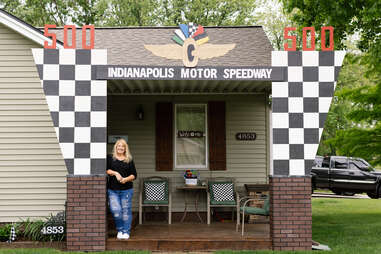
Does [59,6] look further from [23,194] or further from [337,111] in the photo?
[23,194]

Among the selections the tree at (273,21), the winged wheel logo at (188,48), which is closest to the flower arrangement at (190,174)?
the winged wheel logo at (188,48)

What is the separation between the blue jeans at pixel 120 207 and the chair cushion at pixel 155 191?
1938mm

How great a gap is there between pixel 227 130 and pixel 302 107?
3.09 meters

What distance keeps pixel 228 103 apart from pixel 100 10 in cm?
1806

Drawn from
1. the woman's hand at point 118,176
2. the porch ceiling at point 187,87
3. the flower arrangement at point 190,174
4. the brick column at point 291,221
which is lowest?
the brick column at point 291,221

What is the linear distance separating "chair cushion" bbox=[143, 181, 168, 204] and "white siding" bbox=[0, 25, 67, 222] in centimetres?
174

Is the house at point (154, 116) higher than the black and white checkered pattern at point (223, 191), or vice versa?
the house at point (154, 116)

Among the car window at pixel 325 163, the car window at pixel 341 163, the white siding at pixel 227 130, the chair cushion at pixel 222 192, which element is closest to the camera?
the chair cushion at pixel 222 192

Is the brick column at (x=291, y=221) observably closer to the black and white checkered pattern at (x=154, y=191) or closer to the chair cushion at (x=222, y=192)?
the chair cushion at (x=222, y=192)

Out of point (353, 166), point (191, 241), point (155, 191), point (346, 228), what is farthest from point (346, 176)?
point (191, 241)

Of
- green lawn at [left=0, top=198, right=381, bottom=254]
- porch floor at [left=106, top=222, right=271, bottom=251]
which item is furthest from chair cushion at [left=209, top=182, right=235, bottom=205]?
green lawn at [left=0, top=198, right=381, bottom=254]

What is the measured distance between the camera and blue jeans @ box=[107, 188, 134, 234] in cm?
717

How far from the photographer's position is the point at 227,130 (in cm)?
996

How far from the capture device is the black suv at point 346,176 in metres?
16.5
